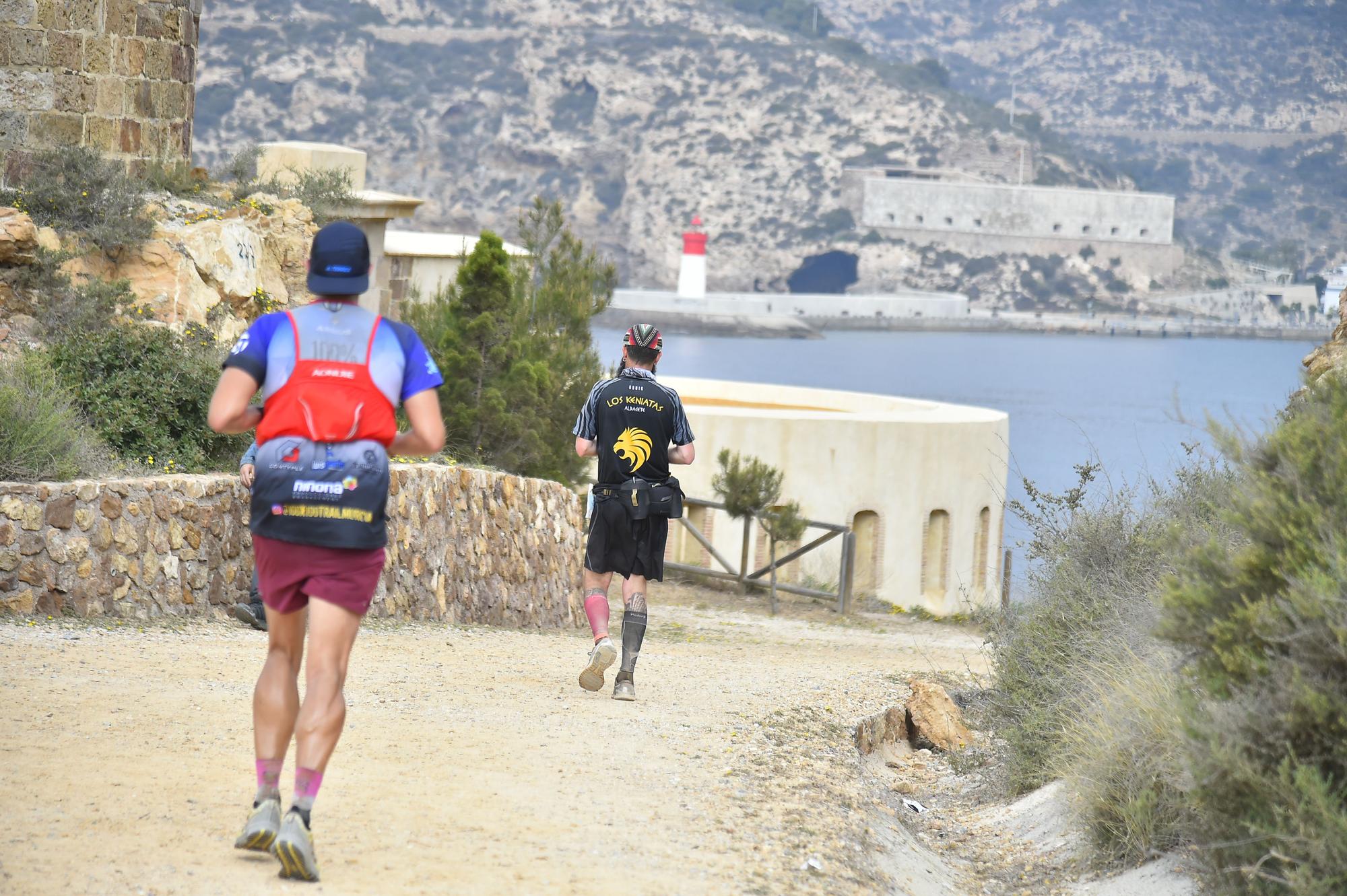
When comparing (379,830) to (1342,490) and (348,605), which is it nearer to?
(348,605)

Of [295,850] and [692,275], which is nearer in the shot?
[295,850]

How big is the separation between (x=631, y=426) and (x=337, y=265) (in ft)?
10.1

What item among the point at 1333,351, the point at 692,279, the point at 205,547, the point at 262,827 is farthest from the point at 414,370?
the point at 692,279

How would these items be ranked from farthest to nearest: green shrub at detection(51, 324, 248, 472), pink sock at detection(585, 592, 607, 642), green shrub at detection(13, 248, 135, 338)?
green shrub at detection(13, 248, 135, 338) < green shrub at detection(51, 324, 248, 472) < pink sock at detection(585, 592, 607, 642)

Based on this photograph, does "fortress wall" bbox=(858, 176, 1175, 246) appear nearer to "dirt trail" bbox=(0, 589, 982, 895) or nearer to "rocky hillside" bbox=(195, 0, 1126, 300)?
"rocky hillside" bbox=(195, 0, 1126, 300)

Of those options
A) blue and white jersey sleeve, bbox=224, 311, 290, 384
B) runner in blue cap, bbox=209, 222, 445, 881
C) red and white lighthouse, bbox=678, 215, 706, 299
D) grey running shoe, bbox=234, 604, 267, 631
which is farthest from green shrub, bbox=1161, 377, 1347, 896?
red and white lighthouse, bbox=678, 215, 706, 299

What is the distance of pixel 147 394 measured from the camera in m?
9.98

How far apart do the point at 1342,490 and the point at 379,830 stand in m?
3.13

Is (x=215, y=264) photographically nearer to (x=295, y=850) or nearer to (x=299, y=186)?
(x=299, y=186)

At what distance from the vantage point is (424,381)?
14.1 ft

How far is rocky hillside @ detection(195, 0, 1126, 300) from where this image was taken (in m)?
146

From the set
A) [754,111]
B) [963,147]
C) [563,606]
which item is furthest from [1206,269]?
[563,606]

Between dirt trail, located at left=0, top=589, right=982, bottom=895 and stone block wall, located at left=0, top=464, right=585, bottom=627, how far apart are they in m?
0.34

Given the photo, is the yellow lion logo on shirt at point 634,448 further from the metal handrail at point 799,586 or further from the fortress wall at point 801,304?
the fortress wall at point 801,304
